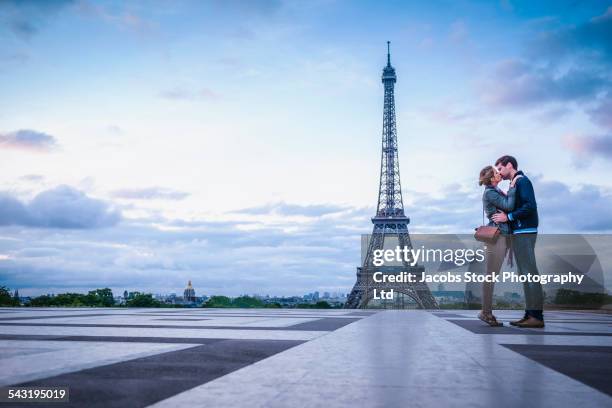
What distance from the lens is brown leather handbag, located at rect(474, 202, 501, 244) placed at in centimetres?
794

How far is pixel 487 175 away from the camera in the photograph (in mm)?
8125

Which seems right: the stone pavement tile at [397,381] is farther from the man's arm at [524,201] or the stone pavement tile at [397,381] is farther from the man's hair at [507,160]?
the man's hair at [507,160]

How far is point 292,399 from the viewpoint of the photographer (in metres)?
2.58

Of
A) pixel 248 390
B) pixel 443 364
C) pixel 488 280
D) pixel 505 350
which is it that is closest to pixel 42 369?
pixel 248 390

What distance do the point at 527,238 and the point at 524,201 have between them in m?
0.58

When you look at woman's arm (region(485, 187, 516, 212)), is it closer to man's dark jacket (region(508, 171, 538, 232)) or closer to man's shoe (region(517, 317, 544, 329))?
man's dark jacket (region(508, 171, 538, 232))

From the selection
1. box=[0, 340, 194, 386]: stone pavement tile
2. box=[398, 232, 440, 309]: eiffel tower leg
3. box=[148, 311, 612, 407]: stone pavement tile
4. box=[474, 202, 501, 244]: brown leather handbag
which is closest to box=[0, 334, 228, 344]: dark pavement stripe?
box=[0, 340, 194, 386]: stone pavement tile

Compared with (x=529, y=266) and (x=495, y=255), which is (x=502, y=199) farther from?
(x=529, y=266)

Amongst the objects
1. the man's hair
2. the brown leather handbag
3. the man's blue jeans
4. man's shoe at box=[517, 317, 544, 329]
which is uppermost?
the man's hair

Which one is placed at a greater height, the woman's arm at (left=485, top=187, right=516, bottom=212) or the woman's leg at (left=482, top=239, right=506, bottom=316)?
the woman's arm at (left=485, top=187, right=516, bottom=212)

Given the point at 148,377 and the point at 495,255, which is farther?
the point at 495,255

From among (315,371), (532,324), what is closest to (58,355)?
(315,371)

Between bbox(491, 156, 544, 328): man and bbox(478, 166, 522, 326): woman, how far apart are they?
111 millimetres

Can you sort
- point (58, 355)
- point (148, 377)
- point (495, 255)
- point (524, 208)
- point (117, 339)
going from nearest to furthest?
1. point (148, 377)
2. point (58, 355)
3. point (117, 339)
4. point (524, 208)
5. point (495, 255)
